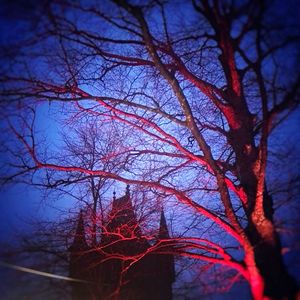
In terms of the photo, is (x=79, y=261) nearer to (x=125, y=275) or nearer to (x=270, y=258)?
(x=125, y=275)

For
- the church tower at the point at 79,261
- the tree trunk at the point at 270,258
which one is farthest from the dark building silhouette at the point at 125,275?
the tree trunk at the point at 270,258

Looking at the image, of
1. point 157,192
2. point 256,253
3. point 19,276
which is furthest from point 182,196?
point 19,276

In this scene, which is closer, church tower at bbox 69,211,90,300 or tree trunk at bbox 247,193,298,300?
tree trunk at bbox 247,193,298,300

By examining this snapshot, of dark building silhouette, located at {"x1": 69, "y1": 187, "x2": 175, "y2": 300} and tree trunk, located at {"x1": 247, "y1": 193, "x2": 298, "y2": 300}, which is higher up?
dark building silhouette, located at {"x1": 69, "y1": 187, "x2": 175, "y2": 300}

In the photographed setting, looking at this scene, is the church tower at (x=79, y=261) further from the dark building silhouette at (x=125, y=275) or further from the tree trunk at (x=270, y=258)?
the tree trunk at (x=270, y=258)

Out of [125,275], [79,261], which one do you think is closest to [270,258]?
[79,261]

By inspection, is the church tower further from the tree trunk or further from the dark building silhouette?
the tree trunk

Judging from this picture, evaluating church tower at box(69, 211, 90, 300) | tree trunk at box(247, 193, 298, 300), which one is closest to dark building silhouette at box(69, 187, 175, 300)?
church tower at box(69, 211, 90, 300)

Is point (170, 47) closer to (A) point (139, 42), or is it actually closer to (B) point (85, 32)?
(A) point (139, 42)

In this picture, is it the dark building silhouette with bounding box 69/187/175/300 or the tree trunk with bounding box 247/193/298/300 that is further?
the dark building silhouette with bounding box 69/187/175/300

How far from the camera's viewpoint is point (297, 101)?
6000 millimetres

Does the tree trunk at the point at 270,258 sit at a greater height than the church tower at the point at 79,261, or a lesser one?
lesser

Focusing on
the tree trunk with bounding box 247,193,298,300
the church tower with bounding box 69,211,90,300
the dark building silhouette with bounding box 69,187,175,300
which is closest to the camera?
the tree trunk with bounding box 247,193,298,300

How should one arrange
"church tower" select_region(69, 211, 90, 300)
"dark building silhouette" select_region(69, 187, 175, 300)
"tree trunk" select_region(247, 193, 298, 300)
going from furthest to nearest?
1. "dark building silhouette" select_region(69, 187, 175, 300)
2. "church tower" select_region(69, 211, 90, 300)
3. "tree trunk" select_region(247, 193, 298, 300)
